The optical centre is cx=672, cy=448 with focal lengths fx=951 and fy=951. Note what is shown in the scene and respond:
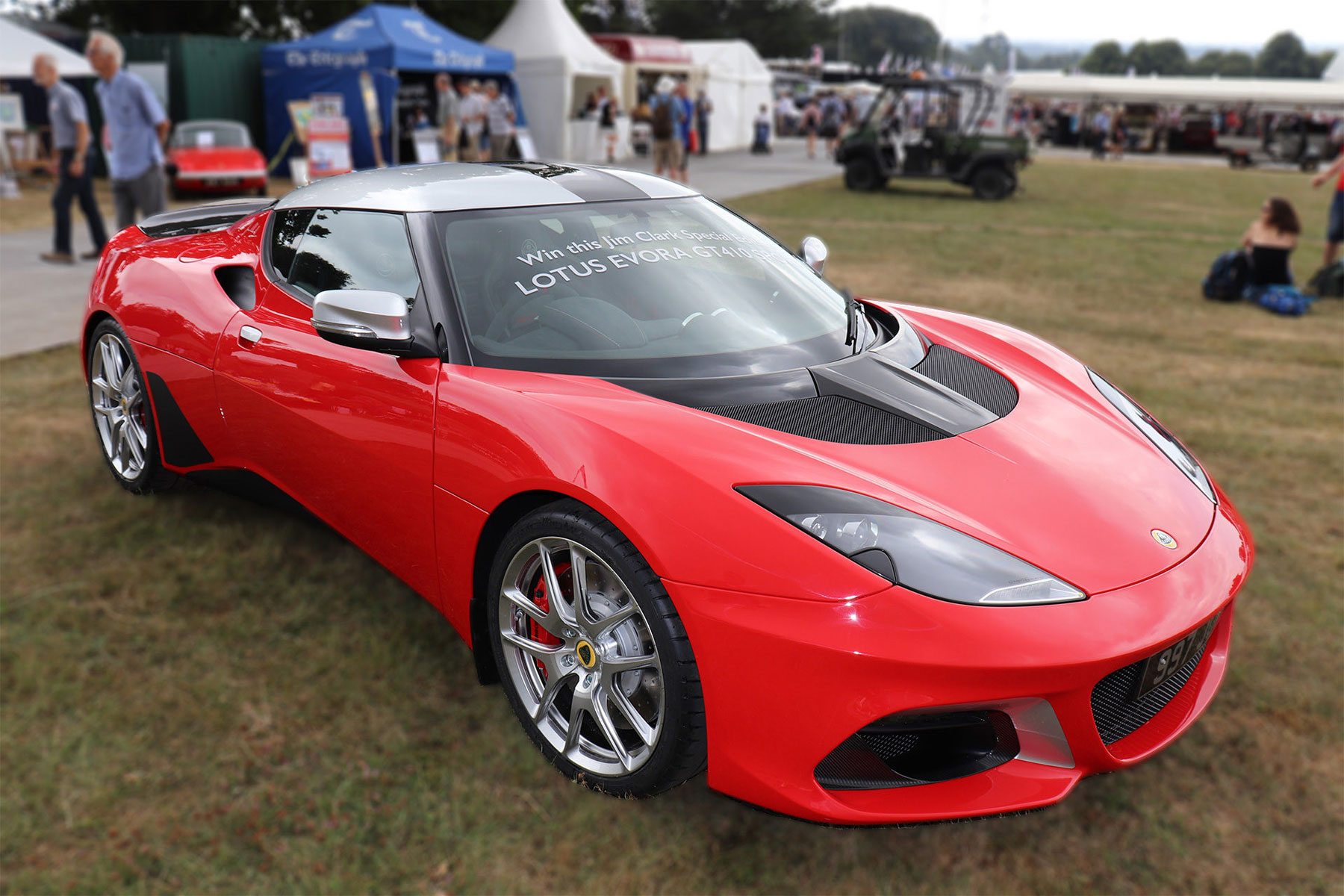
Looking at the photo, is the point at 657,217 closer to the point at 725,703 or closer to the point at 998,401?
the point at 998,401

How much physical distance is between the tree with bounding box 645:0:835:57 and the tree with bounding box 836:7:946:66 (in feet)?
204

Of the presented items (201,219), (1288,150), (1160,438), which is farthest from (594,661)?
(1288,150)

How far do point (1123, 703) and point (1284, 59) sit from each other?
144 metres

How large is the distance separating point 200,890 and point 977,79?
18002mm

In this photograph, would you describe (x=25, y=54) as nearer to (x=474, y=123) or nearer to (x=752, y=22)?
(x=474, y=123)

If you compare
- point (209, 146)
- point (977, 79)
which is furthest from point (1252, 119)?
point (209, 146)

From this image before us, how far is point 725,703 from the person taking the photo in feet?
6.01

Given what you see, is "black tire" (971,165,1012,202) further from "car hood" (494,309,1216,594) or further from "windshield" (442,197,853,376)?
"car hood" (494,309,1216,594)

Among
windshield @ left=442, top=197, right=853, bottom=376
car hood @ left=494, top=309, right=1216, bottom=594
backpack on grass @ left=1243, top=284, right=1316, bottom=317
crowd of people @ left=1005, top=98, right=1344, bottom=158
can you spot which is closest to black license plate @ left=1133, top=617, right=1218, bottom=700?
car hood @ left=494, top=309, right=1216, bottom=594

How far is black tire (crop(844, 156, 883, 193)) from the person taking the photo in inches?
713

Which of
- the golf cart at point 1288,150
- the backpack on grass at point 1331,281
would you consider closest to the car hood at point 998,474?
the backpack on grass at point 1331,281

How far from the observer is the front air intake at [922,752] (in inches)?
70.6

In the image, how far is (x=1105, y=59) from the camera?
137 m

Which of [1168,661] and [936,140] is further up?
[936,140]
